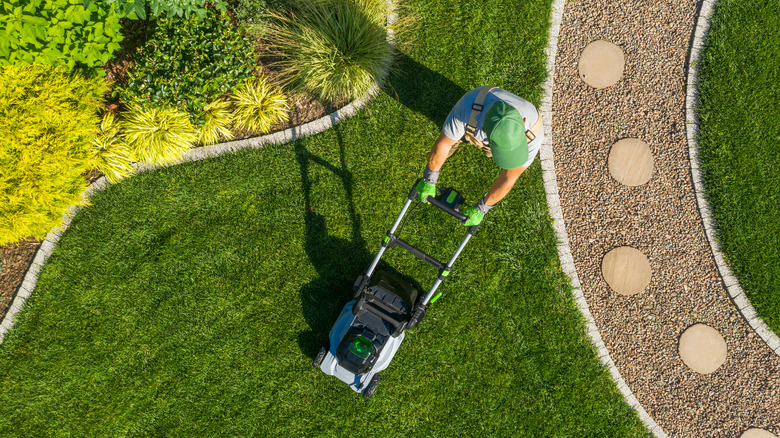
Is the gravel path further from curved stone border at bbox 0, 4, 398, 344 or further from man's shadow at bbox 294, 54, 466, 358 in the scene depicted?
curved stone border at bbox 0, 4, 398, 344

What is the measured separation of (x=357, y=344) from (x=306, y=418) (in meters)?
1.43

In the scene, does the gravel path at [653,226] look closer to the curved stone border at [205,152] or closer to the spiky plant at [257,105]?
the curved stone border at [205,152]

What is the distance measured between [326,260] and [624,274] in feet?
11.7

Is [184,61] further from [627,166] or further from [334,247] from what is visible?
[627,166]

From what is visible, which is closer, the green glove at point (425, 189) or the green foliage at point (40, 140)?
the green glove at point (425, 189)

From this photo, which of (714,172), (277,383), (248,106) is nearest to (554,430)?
(277,383)

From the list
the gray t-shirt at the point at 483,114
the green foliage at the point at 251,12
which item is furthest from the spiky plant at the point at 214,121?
the gray t-shirt at the point at 483,114

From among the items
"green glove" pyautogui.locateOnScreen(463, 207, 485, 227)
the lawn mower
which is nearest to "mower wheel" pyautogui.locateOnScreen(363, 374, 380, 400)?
the lawn mower

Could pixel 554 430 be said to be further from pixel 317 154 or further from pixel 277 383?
pixel 317 154

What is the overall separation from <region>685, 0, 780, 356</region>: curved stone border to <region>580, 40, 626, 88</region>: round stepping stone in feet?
2.92

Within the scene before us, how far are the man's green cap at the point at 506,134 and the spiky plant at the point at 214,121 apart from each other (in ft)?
10.5

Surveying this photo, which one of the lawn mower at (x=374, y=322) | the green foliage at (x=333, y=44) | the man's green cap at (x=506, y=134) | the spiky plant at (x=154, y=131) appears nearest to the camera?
the man's green cap at (x=506, y=134)

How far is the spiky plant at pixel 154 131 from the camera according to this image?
507 cm

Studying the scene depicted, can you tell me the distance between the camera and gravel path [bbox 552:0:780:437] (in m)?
5.56
